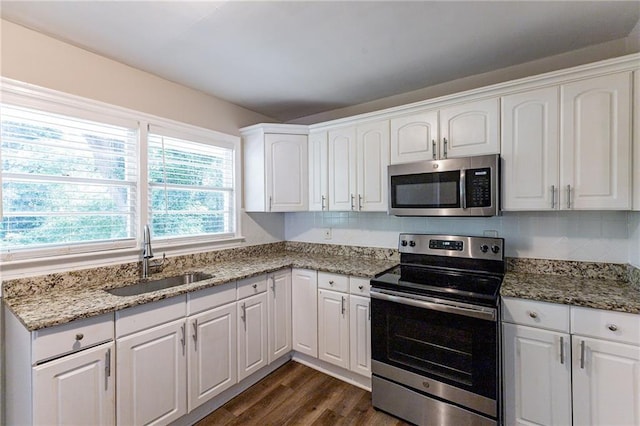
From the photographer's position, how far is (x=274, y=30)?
5.75 ft

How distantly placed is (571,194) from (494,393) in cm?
126

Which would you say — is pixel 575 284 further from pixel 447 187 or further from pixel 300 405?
pixel 300 405

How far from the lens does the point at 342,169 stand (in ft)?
9.02

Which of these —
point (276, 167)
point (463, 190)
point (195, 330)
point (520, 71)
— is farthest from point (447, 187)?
point (195, 330)

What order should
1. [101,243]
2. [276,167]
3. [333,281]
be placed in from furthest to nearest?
[276,167]
[333,281]
[101,243]

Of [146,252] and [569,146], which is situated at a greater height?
[569,146]

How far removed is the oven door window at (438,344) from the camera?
170cm

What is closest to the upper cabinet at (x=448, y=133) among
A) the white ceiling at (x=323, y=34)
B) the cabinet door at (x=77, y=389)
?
the white ceiling at (x=323, y=34)

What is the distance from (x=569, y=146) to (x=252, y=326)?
2.50m

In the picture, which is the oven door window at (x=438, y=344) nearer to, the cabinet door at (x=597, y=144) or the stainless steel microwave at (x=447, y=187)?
the stainless steel microwave at (x=447, y=187)

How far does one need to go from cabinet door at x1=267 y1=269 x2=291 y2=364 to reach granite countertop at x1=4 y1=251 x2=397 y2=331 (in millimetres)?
126

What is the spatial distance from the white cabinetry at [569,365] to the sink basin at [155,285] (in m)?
2.08

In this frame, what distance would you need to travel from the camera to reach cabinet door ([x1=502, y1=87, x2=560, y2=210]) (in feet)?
6.12

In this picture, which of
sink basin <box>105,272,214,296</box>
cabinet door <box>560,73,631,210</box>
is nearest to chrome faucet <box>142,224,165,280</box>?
sink basin <box>105,272,214,296</box>
